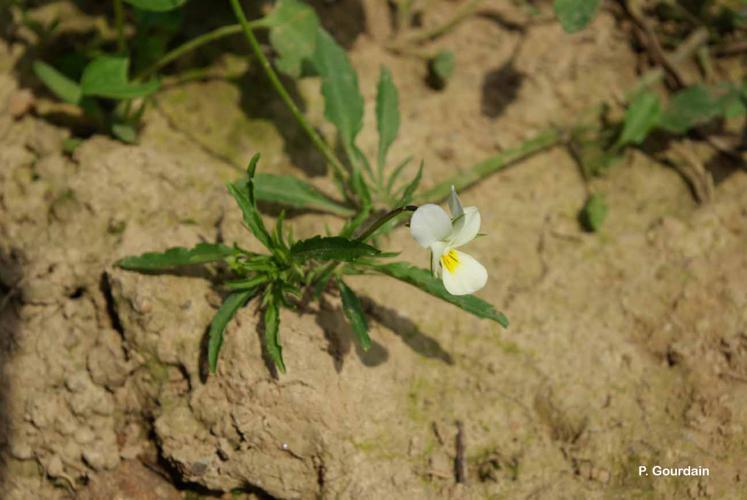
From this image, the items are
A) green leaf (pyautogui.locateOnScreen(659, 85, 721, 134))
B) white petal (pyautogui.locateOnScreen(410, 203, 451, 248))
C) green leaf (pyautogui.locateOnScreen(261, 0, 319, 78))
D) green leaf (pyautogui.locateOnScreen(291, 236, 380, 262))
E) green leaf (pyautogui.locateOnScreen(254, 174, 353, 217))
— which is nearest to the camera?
white petal (pyautogui.locateOnScreen(410, 203, 451, 248))

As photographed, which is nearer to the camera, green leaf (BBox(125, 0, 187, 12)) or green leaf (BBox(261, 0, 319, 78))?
green leaf (BBox(125, 0, 187, 12))

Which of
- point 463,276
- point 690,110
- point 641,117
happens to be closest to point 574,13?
point 641,117

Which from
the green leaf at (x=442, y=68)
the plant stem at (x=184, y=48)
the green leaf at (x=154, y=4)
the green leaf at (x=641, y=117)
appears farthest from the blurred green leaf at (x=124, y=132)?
the green leaf at (x=641, y=117)

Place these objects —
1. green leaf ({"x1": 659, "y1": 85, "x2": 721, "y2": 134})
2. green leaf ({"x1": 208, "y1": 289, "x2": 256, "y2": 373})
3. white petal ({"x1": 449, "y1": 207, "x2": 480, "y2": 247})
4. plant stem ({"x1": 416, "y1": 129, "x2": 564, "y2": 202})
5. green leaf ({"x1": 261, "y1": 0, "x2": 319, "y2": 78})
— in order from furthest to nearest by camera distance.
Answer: green leaf ({"x1": 659, "y1": 85, "x2": 721, "y2": 134})
plant stem ({"x1": 416, "y1": 129, "x2": 564, "y2": 202})
green leaf ({"x1": 261, "y1": 0, "x2": 319, "y2": 78})
green leaf ({"x1": 208, "y1": 289, "x2": 256, "y2": 373})
white petal ({"x1": 449, "y1": 207, "x2": 480, "y2": 247})

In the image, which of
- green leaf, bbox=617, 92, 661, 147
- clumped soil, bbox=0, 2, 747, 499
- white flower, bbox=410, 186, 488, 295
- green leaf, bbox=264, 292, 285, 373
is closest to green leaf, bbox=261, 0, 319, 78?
clumped soil, bbox=0, 2, 747, 499

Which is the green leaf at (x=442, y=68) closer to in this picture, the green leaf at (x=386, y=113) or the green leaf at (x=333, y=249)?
the green leaf at (x=386, y=113)

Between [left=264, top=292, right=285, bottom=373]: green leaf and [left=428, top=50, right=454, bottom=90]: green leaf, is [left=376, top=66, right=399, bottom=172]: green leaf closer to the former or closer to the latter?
[left=428, top=50, right=454, bottom=90]: green leaf

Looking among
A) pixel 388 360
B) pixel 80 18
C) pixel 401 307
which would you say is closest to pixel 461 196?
pixel 401 307

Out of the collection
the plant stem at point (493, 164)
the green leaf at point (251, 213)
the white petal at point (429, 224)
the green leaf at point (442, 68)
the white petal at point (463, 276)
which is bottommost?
the plant stem at point (493, 164)
